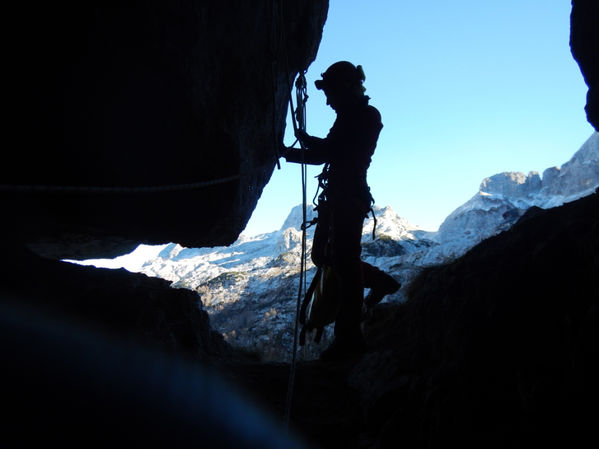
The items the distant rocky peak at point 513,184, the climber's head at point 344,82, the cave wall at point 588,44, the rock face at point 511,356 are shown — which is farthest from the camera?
the distant rocky peak at point 513,184

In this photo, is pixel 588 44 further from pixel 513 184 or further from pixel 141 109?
pixel 513 184

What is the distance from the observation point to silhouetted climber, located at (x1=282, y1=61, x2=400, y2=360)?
4.18 metres

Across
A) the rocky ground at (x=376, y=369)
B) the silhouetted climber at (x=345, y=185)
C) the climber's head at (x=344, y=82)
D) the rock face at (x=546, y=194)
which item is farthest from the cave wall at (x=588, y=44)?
the rock face at (x=546, y=194)

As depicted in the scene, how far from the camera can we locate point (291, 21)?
191 inches

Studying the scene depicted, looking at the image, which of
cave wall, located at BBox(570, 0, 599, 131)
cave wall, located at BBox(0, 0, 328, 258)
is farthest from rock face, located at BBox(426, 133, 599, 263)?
cave wall, located at BBox(0, 0, 328, 258)

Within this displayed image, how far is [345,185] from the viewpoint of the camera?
14.1 feet

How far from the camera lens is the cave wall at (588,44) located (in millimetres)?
3883

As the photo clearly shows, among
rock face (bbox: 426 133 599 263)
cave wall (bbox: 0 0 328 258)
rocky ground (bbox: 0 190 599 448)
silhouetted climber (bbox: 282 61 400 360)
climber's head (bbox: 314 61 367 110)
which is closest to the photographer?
rocky ground (bbox: 0 190 599 448)

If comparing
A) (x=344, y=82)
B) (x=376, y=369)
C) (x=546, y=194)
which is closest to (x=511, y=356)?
(x=376, y=369)

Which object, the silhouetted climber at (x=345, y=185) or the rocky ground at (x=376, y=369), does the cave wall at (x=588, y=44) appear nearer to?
the rocky ground at (x=376, y=369)

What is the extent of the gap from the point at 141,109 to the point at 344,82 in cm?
249

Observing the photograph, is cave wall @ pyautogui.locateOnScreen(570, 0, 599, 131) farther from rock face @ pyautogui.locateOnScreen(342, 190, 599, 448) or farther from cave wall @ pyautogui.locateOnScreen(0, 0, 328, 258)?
cave wall @ pyautogui.locateOnScreen(0, 0, 328, 258)

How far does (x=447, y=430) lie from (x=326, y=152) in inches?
130

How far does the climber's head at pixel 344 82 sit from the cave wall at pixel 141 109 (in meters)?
0.73
